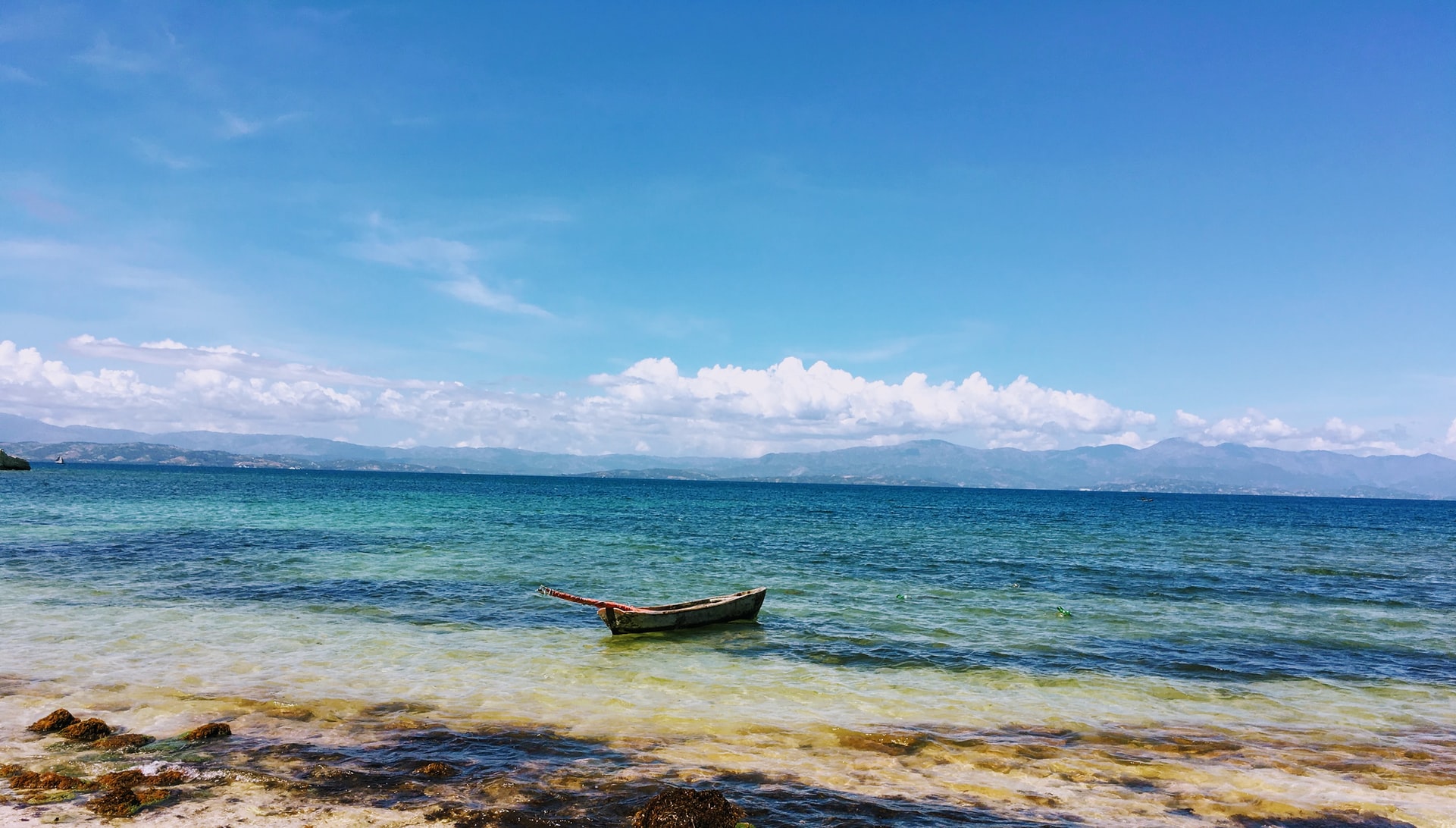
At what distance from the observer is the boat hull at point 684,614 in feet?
75.0

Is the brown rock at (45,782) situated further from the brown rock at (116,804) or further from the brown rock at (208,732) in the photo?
the brown rock at (208,732)

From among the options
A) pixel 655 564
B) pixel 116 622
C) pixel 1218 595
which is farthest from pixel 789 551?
pixel 116 622

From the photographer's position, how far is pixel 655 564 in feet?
136

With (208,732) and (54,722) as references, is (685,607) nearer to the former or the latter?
(208,732)

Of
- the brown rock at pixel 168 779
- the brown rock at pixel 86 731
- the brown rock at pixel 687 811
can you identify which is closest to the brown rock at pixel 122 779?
the brown rock at pixel 168 779

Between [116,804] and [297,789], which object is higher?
[116,804]

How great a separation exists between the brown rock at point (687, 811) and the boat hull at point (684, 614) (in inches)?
515

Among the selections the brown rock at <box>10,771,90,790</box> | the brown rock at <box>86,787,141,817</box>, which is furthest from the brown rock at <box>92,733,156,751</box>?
the brown rock at <box>86,787,141,817</box>

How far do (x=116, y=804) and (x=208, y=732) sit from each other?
10.2ft

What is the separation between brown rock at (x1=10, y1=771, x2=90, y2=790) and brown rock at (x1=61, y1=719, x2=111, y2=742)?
5.83ft

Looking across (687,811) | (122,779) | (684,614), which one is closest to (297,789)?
(122,779)

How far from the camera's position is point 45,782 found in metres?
10.4

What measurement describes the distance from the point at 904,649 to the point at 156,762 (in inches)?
681

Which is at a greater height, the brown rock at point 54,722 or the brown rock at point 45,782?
the brown rock at point 45,782
